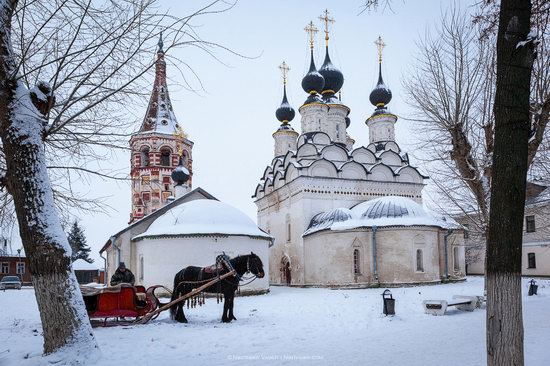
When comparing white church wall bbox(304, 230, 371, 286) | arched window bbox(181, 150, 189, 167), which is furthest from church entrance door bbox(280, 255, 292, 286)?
arched window bbox(181, 150, 189, 167)

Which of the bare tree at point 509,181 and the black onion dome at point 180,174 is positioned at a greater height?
the black onion dome at point 180,174

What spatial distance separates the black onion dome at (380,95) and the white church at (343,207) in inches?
2.9

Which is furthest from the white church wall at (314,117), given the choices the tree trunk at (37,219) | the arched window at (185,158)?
the tree trunk at (37,219)

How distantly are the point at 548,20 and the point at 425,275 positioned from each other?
17.6m

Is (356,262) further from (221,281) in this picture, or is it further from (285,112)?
(285,112)

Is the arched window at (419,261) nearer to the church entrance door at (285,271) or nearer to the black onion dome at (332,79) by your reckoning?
the church entrance door at (285,271)

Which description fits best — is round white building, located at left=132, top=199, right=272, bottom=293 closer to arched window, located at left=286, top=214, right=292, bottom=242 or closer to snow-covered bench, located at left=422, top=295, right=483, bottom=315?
arched window, located at left=286, top=214, right=292, bottom=242

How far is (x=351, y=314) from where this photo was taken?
39.0ft

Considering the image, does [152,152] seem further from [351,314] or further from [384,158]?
[351,314]

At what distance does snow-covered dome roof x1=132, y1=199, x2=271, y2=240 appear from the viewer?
19125 mm

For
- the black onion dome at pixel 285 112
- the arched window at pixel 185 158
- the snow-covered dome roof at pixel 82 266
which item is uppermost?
the black onion dome at pixel 285 112

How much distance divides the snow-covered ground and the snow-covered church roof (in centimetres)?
1104

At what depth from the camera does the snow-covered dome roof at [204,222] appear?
19.1 metres

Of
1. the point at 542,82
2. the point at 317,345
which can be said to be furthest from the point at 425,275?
the point at 317,345
